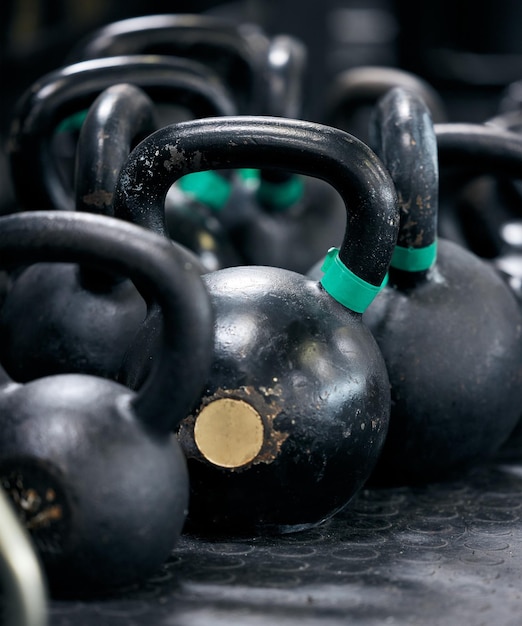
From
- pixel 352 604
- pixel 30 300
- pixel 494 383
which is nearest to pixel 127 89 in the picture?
pixel 30 300

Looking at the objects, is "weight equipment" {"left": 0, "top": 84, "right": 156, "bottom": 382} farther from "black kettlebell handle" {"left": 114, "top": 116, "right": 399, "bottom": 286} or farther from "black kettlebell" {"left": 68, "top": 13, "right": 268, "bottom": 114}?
"black kettlebell" {"left": 68, "top": 13, "right": 268, "bottom": 114}

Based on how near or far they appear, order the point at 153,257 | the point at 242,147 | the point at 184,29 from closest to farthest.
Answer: the point at 153,257, the point at 242,147, the point at 184,29

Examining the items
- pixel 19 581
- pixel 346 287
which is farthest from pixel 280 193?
pixel 19 581

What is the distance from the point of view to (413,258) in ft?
3.09

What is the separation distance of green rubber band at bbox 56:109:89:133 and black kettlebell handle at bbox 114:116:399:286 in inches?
11.5

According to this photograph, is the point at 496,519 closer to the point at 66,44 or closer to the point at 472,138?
the point at 472,138

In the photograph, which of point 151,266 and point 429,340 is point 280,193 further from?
point 151,266

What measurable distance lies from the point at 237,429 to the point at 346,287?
0.14 m

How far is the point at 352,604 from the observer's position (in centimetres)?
68

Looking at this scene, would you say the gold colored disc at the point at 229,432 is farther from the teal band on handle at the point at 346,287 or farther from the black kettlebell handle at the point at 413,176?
the black kettlebell handle at the point at 413,176

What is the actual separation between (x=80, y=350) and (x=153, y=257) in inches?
11.9

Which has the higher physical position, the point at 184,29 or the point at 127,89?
the point at 184,29

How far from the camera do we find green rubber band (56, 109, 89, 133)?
3.63 ft

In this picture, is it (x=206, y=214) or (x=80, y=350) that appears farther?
(x=206, y=214)
